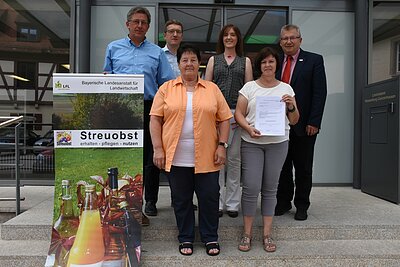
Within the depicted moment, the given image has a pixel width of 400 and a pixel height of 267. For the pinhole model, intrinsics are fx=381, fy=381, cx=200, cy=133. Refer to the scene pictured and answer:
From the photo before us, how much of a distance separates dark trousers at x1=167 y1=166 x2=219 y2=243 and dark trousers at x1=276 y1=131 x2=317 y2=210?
1.10 meters

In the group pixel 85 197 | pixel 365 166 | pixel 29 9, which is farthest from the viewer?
pixel 29 9

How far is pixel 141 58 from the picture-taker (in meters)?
3.43

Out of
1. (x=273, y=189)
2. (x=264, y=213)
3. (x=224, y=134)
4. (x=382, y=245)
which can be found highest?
(x=224, y=134)

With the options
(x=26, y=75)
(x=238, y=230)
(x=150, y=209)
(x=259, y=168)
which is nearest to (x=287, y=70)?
(x=259, y=168)

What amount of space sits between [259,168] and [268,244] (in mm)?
688

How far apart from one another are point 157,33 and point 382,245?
4088mm

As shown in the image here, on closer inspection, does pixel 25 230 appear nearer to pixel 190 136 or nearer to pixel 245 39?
pixel 190 136

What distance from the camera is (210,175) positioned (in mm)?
3076

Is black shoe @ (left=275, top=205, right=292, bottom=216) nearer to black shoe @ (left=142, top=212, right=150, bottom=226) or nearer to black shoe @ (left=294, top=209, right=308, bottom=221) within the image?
black shoe @ (left=294, top=209, right=308, bottom=221)

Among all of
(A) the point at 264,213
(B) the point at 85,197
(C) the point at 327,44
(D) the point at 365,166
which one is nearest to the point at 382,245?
(A) the point at 264,213

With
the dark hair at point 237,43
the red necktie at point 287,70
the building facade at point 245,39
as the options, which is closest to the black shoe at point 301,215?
the red necktie at point 287,70

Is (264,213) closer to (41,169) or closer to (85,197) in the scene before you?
(85,197)

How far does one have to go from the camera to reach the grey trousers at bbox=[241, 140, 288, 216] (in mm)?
3188

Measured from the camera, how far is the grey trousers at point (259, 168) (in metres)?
3.19
